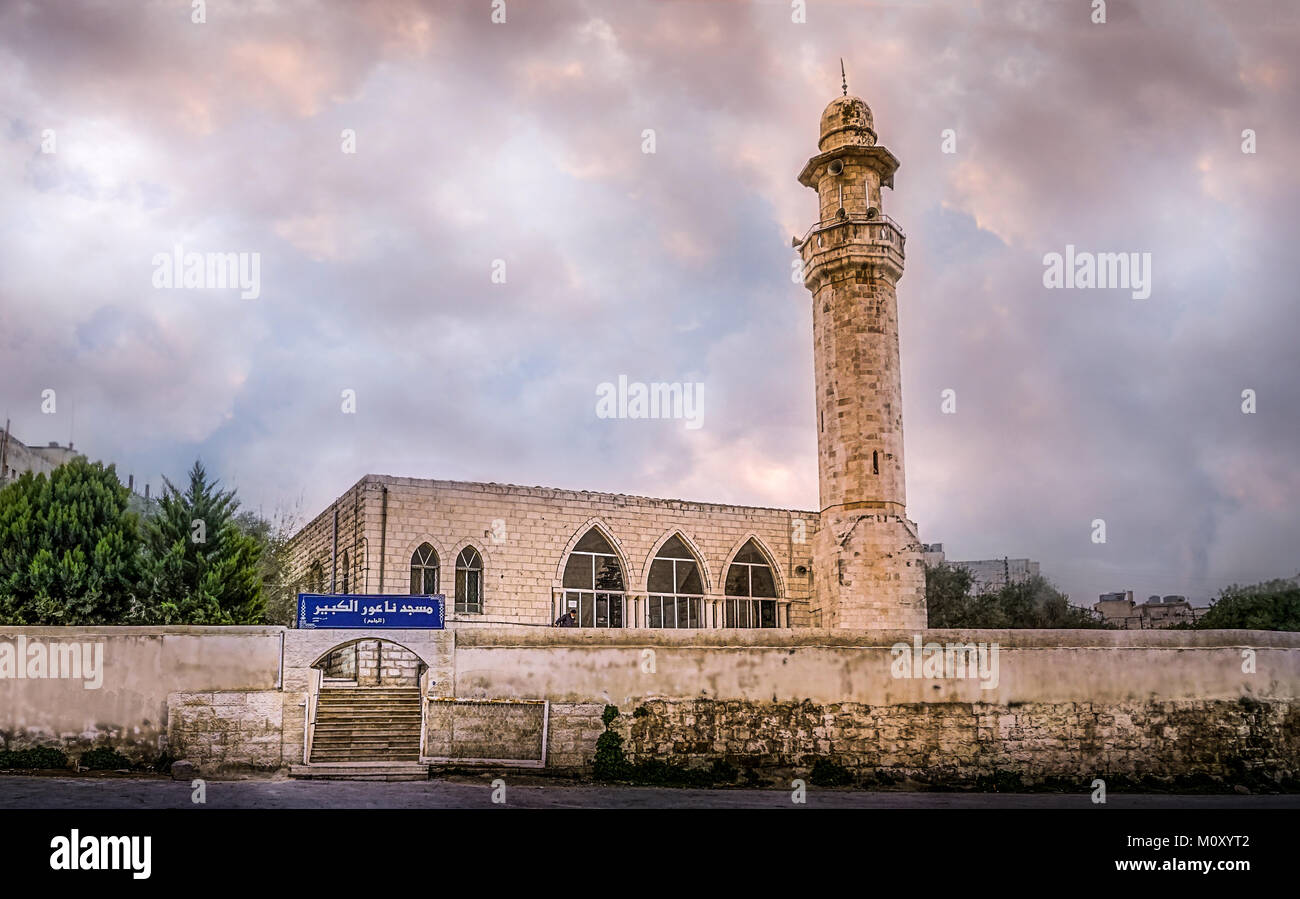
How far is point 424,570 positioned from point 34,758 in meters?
8.54

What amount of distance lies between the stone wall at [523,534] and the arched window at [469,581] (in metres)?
0.13

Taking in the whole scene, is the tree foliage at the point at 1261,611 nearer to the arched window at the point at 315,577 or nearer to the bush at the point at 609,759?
the bush at the point at 609,759

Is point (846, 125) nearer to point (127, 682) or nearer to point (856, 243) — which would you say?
point (856, 243)

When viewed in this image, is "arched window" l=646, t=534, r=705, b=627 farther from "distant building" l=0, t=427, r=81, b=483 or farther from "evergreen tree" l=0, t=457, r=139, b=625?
"distant building" l=0, t=427, r=81, b=483

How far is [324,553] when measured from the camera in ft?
83.0

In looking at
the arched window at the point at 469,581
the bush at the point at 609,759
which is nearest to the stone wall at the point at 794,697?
the bush at the point at 609,759

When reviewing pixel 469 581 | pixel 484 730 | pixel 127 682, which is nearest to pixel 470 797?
pixel 484 730

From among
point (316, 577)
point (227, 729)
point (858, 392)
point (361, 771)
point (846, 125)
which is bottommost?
point (361, 771)

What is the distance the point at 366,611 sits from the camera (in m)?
16.7

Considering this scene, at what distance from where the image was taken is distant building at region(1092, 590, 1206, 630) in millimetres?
48750

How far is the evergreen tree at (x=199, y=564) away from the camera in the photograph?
1833 centimetres

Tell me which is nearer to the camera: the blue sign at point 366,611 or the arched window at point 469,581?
the blue sign at point 366,611
